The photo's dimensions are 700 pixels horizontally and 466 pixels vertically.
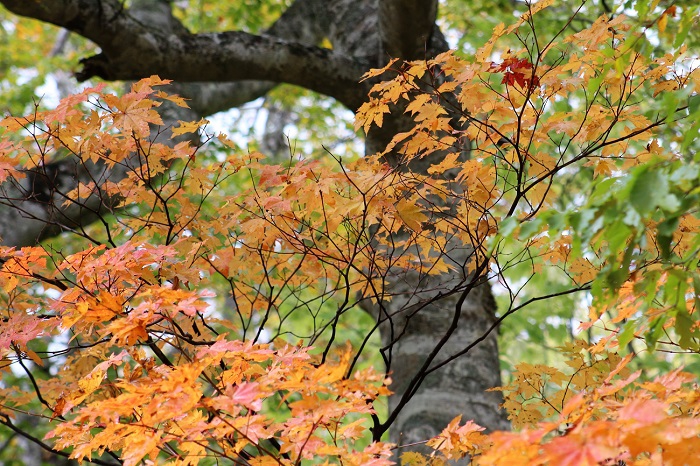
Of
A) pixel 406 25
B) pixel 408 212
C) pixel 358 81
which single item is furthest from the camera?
pixel 358 81

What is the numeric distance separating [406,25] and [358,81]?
0.40 m

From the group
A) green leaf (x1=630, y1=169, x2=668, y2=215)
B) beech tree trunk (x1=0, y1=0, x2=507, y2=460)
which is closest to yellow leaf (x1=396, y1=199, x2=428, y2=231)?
beech tree trunk (x1=0, y1=0, x2=507, y2=460)

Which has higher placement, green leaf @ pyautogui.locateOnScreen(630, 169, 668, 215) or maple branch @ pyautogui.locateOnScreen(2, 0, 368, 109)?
maple branch @ pyautogui.locateOnScreen(2, 0, 368, 109)

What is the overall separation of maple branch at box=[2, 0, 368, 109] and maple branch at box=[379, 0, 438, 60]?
1.17 ft

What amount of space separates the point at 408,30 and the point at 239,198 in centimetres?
141

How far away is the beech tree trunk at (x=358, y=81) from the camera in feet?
9.61

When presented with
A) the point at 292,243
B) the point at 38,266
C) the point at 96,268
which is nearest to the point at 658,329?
the point at 292,243

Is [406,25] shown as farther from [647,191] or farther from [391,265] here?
[647,191]

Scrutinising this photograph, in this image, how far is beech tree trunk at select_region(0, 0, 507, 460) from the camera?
9.61 ft

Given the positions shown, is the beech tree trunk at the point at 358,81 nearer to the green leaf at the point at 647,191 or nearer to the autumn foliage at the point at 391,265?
the autumn foliage at the point at 391,265

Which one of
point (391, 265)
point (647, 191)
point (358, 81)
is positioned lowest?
point (647, 191)

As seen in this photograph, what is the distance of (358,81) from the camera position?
3.36m

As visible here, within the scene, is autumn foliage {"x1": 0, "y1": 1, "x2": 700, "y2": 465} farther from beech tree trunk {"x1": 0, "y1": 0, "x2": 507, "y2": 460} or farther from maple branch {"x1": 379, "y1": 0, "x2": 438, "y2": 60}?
maple branch {"x1": 379, "y1": 0, "x2": 438, "y2": 60}

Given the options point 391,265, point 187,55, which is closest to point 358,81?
point 187,55
